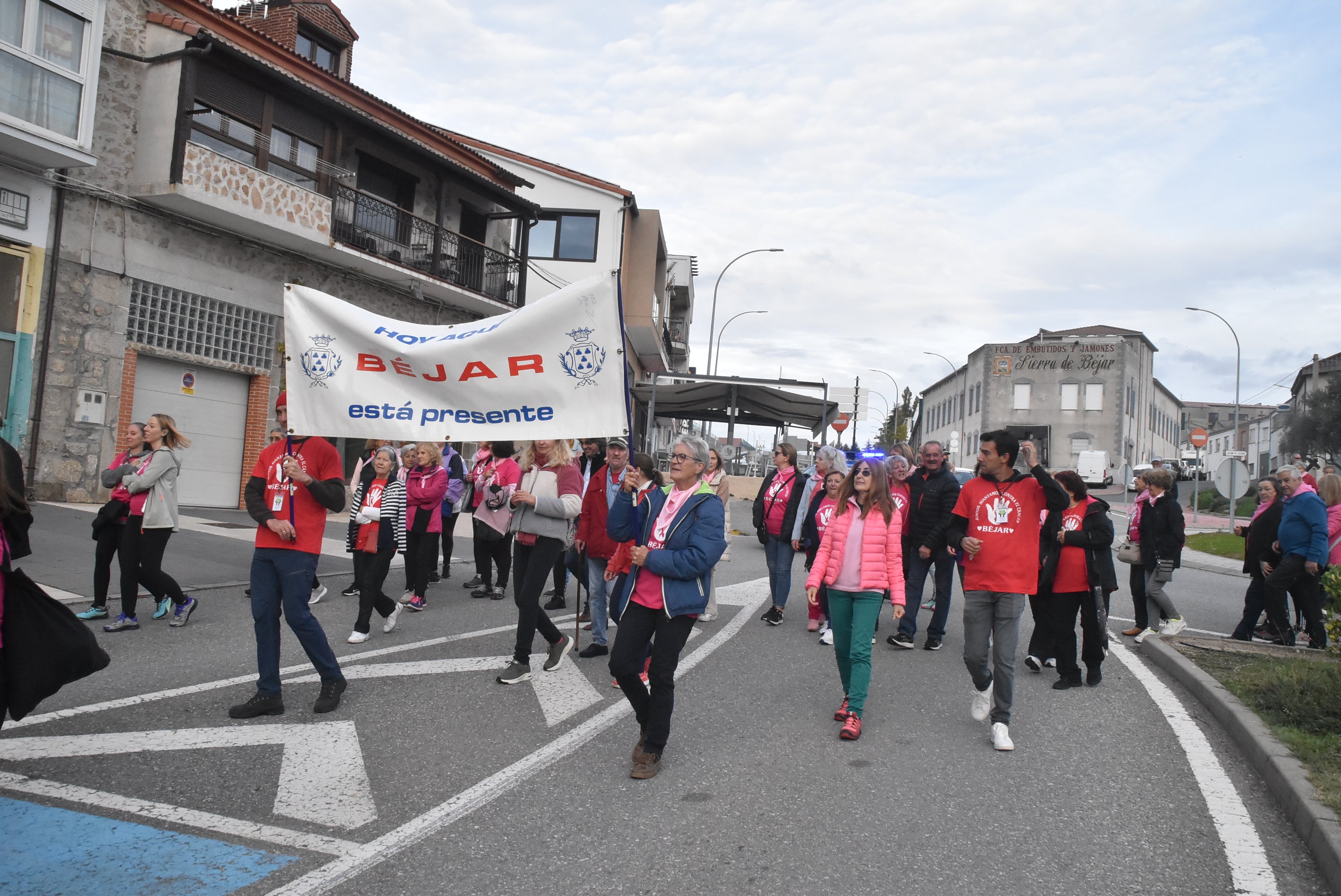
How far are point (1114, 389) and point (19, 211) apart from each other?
201 feet

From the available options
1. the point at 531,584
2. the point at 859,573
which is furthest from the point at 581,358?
the point at 859,573

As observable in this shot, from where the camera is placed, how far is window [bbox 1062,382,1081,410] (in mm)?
62750

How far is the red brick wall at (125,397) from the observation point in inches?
597

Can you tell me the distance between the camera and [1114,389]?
61.7 metres

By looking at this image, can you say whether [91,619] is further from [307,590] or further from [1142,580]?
[1142,580]

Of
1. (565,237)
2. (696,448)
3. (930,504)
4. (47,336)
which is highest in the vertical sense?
(565,237)

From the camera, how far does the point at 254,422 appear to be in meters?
17.8

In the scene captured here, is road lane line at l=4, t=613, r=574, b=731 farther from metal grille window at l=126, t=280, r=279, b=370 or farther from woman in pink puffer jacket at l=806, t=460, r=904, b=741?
metal grille window at l=126, t=280, r=279, b=370

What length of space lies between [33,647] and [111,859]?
2.69 ft

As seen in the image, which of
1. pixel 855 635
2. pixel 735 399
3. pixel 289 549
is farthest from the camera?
pixel 735 399

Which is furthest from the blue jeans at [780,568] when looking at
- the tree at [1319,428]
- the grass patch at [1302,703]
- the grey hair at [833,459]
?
the tree at [1319,428]

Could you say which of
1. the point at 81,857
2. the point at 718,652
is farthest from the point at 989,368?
the point at 81,857

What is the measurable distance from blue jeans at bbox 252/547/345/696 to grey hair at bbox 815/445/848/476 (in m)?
4.47

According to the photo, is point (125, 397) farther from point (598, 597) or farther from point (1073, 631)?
point (1073, 631)
